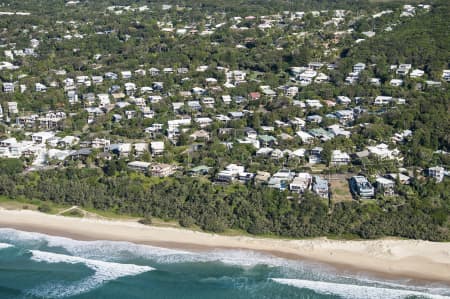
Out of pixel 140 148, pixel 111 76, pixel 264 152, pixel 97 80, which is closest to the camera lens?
pixel 264 152

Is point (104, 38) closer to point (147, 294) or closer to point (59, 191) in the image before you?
point (59, 191)

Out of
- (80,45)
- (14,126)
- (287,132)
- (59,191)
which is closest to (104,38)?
(80,45)

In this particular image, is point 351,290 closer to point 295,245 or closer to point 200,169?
point 295,245

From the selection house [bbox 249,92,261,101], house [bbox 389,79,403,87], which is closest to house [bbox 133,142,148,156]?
Answer: house [bbox 249,92,261,101]

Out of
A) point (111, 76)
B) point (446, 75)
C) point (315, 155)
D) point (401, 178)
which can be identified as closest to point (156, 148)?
point (315, 155)

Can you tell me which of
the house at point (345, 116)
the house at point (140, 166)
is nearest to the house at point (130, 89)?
the house at point (140, 166)

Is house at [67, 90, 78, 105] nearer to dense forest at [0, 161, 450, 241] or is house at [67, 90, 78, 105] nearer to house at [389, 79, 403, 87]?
dense forest at [0, 161, 450, 241]

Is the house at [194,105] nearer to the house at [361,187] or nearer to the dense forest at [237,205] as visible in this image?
the dense forest at [237,205]
